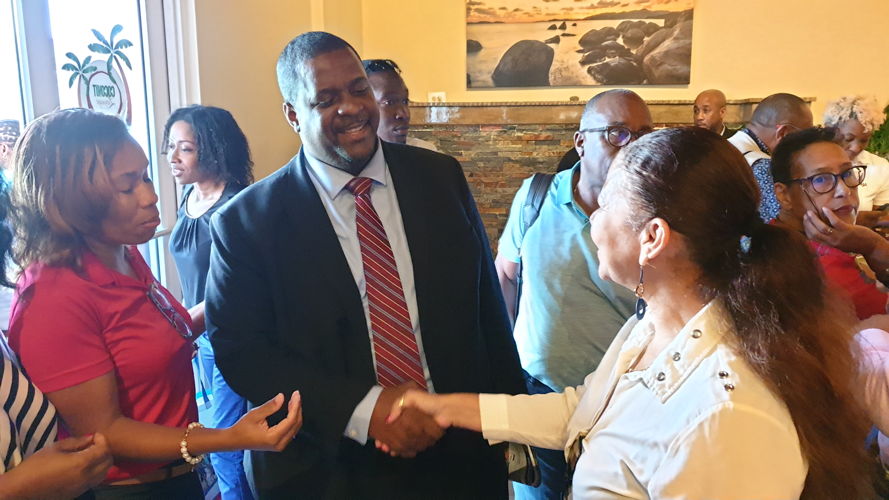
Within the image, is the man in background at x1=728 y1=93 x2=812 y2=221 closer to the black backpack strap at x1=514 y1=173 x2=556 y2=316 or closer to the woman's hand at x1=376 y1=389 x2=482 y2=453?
the black backpack strap at x1=514 y1=173 x2=556 y2=316

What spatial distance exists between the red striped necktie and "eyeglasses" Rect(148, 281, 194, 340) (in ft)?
1.51

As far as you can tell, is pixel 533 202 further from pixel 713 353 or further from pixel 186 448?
pixel 186 448

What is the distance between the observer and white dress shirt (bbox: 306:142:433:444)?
1427 millimetres

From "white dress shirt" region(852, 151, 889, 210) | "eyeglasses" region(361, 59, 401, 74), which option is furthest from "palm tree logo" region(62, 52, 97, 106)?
"white dress shirt" region(852, 151, 889, 210)

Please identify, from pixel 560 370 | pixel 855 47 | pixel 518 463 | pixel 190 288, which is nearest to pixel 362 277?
pixel 518 463

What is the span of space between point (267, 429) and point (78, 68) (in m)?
2.56

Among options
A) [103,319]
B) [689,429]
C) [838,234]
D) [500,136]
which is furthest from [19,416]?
[500,136]

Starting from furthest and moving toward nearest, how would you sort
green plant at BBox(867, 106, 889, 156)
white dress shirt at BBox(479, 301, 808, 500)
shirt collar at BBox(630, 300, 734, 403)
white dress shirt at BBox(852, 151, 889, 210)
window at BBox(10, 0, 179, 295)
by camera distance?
green plant at BBox(867, 106, 889, 156) → white dress shirt at BBox(852, 151, 889, 210) → window at BBox(10, 0, 179, 295) → shirt collar at BBox(630, 300, 734, 403) → white dress shirt at BBox(479, 301, 808, 500)

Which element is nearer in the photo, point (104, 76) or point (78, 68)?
point (78, 68)

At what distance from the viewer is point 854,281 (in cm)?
179

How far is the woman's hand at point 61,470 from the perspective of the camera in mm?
1010

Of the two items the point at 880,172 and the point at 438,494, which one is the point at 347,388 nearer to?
the point at 438,494

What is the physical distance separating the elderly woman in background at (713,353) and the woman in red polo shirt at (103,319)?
70 centimetres

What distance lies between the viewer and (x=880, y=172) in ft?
12.7
